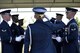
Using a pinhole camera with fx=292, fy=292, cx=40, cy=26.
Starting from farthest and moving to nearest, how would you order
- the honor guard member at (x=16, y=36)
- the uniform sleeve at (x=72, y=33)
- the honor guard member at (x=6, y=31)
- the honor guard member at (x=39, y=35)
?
the honor guard member at (x=16, y=36)
the honor guard member at (x=6, y=31)
the uniform sleeve at (x=72, y=33)
the honor guard member at (x=39, y=35)

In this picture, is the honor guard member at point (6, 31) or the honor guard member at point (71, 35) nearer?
the honor guard member at point (71, 35)

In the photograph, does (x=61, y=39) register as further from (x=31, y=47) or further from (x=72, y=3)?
(x=72, y=3)

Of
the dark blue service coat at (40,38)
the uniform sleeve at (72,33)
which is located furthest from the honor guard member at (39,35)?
the uniform sleeve at (72,33)

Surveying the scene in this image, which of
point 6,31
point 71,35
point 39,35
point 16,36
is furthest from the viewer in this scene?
point 16,36

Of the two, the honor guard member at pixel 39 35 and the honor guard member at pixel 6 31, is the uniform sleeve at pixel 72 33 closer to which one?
the honor guard member at pixel 39 35

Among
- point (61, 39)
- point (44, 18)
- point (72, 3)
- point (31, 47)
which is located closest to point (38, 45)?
point (31, 47)

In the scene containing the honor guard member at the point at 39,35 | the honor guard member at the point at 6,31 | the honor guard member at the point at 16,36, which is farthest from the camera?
the honor guard member at the point at 16,36

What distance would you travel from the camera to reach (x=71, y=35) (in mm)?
4719

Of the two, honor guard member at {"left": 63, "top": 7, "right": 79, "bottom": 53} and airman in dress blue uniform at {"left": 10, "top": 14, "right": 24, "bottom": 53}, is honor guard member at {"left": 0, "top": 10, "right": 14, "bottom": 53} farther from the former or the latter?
honor guard member at {"left": 63, "top": 7, "right": 79, "bottom": 53}

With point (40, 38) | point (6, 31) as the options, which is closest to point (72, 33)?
point (40, 38)

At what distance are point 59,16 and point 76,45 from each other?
745 mm

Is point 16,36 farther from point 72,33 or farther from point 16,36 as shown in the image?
point 72,33

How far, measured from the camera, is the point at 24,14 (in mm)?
10477

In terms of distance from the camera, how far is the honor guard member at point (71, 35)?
472 centimetres
